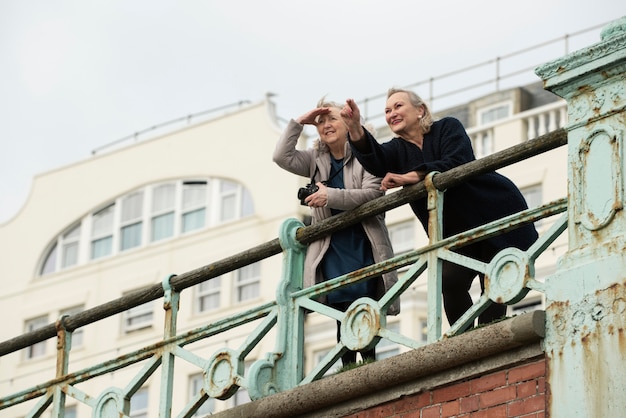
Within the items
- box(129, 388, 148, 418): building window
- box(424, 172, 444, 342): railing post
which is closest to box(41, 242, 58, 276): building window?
box(129, 388, 148, 418): building window

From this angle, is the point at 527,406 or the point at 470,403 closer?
the point at 527,406

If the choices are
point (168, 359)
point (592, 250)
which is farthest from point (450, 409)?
point (168, 359)

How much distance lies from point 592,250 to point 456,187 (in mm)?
1279

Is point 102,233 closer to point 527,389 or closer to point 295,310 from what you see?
point 295,310

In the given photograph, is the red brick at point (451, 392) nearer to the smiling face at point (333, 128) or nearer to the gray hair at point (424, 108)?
the gray hair at point (424, 108)

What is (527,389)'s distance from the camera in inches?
344

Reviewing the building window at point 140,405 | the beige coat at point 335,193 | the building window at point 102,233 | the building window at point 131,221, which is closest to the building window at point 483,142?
the building window at point 140,405

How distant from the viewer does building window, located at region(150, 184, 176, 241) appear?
4575cm

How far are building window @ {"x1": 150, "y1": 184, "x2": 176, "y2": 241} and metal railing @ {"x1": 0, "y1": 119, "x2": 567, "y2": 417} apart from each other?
34.2 metres

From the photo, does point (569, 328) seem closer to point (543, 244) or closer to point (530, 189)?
point (543, 244)

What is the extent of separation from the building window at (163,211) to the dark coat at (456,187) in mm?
35569


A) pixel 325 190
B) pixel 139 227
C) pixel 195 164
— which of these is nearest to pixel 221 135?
pixel 195 164

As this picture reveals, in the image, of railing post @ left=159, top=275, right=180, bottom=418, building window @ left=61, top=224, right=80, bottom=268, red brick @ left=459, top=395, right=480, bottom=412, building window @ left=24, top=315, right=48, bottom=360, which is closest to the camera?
red brick @ left=459, top=395, right=480, bottom=412

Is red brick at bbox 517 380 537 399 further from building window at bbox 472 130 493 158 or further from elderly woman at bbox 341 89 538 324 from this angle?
building window at bbox 472 130 493 158
